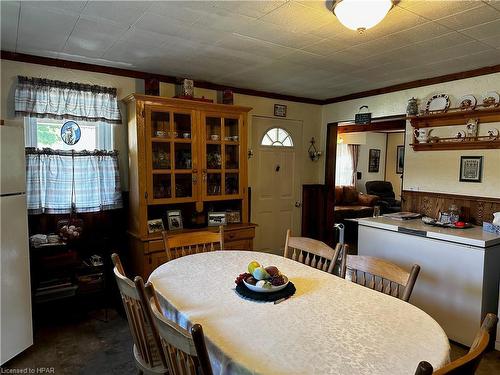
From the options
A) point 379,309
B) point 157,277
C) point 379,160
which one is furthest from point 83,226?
point 379,160

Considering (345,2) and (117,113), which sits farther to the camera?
(117,113)

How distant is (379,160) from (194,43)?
7216mm

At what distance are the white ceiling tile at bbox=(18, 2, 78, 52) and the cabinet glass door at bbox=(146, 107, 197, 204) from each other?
2.96 ft

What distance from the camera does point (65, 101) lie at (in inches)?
120

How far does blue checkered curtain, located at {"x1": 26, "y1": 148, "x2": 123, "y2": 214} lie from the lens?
291cm

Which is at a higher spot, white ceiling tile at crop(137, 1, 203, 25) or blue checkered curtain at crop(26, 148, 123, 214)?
white ceiling tile at crop(137, 1, 203, 25)

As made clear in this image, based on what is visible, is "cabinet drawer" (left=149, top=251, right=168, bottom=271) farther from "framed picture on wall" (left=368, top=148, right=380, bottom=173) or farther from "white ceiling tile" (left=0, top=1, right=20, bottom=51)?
"framed picture on wall" (left=368, top=148, right=380, bottom=173)

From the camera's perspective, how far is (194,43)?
8.54 feet

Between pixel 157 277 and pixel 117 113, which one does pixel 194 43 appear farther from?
pixel 157 277

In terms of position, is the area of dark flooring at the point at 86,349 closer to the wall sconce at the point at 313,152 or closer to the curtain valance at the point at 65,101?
the curtain valance at the point at 65,101

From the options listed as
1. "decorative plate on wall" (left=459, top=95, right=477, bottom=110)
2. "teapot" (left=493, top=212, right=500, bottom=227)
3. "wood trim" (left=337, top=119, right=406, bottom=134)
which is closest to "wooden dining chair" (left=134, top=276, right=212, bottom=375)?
"teapot" (left=493, top=212, right=500, bottom=227)

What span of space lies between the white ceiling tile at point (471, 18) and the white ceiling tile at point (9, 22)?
104 inches

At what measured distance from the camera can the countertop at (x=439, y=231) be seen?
2507 mm

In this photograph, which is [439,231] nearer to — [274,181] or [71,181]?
[274,181]
